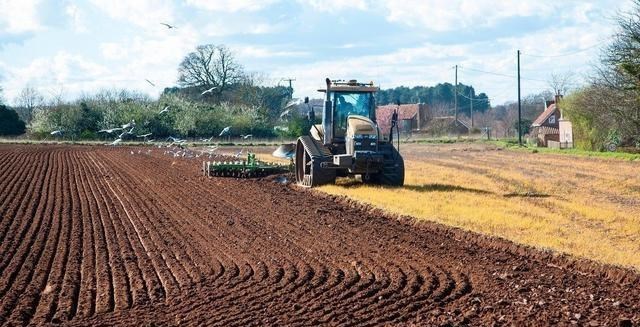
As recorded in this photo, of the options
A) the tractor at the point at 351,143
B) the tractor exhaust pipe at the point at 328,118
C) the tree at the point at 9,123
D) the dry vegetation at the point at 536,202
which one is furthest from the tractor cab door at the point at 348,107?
the tree at the point at 9,123

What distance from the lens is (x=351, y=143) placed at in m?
22.2

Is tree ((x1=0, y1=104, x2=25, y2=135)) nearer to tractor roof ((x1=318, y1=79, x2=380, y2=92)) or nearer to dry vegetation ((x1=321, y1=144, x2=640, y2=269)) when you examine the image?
dry vegetation ((x1=321, y1=144, x2=640, y2=269))

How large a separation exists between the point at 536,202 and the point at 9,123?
193 feet

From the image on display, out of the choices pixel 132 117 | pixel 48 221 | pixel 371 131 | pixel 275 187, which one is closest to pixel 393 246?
pixel 48 221

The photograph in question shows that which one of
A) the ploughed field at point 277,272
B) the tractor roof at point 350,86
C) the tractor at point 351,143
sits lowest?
the ploughed field at point 277,272

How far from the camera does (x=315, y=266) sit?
11.7m

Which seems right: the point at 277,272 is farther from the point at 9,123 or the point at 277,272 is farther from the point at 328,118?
the point at 9,123

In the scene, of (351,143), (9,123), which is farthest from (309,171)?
(9,123)

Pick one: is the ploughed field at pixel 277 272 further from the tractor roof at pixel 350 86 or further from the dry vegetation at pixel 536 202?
the tractor roof at pixel 350 86

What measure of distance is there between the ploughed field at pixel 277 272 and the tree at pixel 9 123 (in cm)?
5374

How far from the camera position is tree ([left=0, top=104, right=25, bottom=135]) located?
69688 mm

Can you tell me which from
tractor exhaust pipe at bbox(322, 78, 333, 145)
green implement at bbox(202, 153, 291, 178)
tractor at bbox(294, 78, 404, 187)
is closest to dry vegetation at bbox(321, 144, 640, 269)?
tractor at bbox(294, 78, 404, 187)

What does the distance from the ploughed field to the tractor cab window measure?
4.13 meters

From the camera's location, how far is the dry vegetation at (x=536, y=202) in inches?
541
